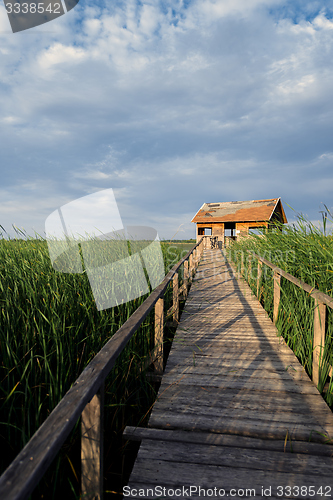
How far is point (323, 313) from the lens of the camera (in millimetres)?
2625

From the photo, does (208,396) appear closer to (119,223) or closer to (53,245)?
(119,223)

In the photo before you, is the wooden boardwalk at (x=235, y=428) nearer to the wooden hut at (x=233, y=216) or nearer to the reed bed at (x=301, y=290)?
the reed bed at (x=301, y=290)

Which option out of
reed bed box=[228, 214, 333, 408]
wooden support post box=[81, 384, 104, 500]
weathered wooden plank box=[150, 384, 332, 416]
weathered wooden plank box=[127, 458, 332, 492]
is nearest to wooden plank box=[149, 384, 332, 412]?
weathered wooden plank box=[150, 384, 332, 416]

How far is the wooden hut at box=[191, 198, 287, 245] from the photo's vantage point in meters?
21.8

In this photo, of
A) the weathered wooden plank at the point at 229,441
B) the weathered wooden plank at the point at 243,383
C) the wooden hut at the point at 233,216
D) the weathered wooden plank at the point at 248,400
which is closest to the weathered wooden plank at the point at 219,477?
the weathered wooden plank at the point at 229,441

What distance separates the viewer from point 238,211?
23.2 m


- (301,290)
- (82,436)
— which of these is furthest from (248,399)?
(82,436)

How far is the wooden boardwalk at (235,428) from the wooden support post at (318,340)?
5.3 inches

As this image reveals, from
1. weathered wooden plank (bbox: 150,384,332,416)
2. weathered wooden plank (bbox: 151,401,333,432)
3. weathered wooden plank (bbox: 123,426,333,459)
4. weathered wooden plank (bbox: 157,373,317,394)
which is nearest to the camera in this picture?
weathered wooden plank (bbox: 123,426,333,459)

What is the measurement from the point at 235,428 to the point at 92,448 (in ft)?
4.21

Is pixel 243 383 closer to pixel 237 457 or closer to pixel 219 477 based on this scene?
pixel 237 457

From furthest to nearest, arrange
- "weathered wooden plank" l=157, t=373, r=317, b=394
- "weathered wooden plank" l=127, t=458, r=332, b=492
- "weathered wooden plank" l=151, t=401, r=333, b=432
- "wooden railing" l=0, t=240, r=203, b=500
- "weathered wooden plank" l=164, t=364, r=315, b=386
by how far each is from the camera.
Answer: "weathered wooden plank" l=164, t=364, r=315, b=386 < "weathered wooden plank" l=157, t=373, r=317, b=394 < "weathered wooden plank" l=151, t=401, r=333, b=432 < "weathered wooden plank" l=127, t=458, r=332, b=492 < "wooden railing" l=0, t=240, r=203, b=500

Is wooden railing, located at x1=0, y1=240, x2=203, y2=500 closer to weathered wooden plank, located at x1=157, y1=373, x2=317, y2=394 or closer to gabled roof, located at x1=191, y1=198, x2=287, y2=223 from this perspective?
weathered wooden plank, located at x1=157, y1=373, x2=317, y2=394

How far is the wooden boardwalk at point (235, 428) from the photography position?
1551mm
